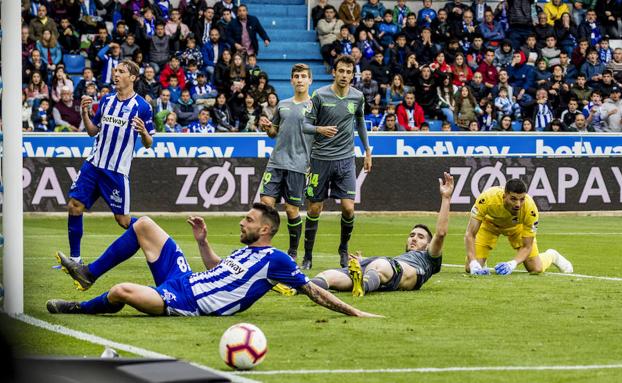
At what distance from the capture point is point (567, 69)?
30984mm

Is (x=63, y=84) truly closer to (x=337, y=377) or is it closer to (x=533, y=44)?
(x=533, y=44)

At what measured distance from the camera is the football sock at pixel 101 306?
9047 millimetres

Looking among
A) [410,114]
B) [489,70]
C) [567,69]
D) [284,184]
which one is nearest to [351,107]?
[284,184]

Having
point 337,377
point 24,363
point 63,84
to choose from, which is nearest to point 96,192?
point 337,377

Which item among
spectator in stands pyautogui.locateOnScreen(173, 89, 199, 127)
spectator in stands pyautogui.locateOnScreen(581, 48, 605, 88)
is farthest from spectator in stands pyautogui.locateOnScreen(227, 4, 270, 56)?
spectator in stands pyautogui.locateOnScreen(581, 48, 605, 88)

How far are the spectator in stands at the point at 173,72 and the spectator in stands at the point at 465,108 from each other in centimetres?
628

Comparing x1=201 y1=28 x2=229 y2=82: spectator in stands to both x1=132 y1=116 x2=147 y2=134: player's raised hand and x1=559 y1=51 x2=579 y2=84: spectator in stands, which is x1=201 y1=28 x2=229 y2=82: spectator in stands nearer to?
x1=559 y1=51 x2=579 y2=84: spectator in stands

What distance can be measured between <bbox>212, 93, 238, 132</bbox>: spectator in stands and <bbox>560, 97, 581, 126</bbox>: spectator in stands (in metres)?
7.91

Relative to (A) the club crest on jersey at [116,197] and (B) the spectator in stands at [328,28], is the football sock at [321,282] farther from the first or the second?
(B) the spectator in stands at [328,28]

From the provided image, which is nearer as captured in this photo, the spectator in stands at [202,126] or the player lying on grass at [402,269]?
the player lying on grass at [402,269]

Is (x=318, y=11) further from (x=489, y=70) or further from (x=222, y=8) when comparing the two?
(x=489, y=70)

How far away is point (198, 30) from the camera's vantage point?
95.0 ft

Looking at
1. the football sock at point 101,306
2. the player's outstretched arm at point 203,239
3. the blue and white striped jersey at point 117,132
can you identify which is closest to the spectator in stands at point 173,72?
the blue and white striped jersey at point 117,132

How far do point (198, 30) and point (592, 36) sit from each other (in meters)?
10.5
